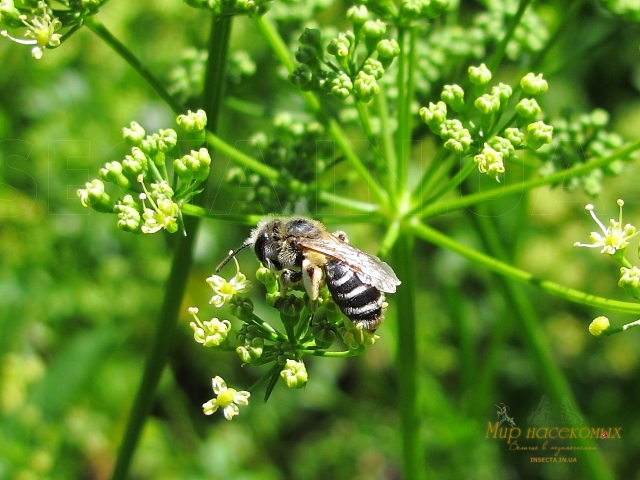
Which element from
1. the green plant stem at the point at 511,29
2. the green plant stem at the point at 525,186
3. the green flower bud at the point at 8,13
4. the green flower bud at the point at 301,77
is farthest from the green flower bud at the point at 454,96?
the green flower bud at the point at 8,13

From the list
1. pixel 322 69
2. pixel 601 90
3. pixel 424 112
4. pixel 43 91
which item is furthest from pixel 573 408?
pixel 43 91

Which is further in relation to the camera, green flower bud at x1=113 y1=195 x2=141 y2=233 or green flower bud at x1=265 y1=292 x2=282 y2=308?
green flower bud at x1=265 y1=292 x2=282 y2=308

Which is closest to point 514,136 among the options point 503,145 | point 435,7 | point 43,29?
point 503,145

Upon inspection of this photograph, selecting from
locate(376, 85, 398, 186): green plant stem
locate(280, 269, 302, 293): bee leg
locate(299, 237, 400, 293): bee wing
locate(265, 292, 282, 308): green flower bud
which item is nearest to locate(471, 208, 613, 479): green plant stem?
locate(376, 85, 398, 186): green plant stem

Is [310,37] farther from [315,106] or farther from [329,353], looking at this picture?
[329,353]

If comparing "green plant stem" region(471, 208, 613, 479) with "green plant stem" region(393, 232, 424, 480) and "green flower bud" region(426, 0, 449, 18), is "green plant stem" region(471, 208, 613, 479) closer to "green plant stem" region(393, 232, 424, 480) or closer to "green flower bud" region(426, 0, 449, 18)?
"green plant stem" region(393, 232, 424, 480)

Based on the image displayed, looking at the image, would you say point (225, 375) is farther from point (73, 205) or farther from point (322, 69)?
point (322, 69)
